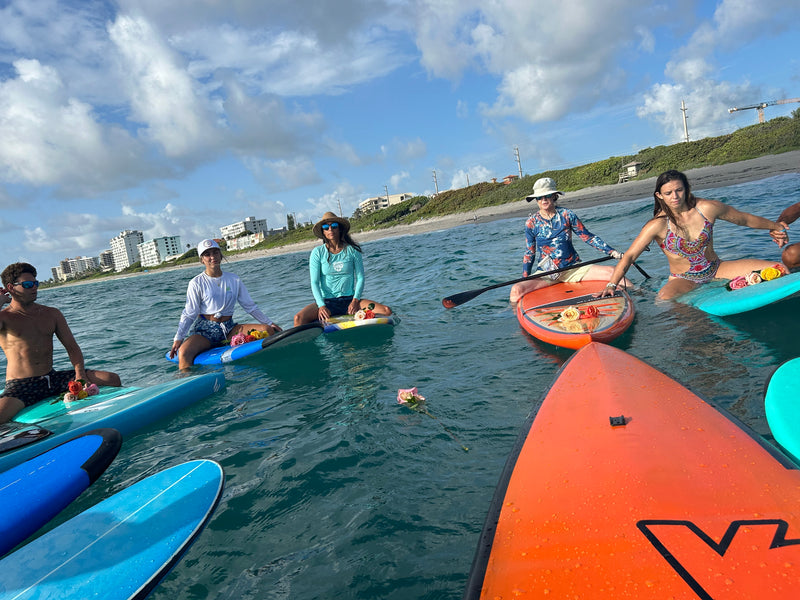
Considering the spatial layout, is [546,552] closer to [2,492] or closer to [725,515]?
[725,515]

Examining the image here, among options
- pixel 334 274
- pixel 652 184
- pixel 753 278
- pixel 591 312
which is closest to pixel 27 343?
pixel 334 274

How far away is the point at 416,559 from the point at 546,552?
81 cm

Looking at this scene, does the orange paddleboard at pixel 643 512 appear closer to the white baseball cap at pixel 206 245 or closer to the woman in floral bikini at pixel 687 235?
the woman in floral bikini at pixel 687 235

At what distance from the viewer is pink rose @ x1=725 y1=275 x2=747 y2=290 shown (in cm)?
524

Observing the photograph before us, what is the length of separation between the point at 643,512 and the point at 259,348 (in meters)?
5.14

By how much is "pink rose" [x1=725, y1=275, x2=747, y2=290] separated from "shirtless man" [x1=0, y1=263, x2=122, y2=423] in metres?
6.97

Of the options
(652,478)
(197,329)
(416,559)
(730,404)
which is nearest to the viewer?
(652,478)

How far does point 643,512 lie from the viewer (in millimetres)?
1853

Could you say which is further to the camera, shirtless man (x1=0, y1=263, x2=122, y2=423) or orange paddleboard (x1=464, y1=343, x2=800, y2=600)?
shirtless man (x1=0, y1=263, x2=122, y2=423)

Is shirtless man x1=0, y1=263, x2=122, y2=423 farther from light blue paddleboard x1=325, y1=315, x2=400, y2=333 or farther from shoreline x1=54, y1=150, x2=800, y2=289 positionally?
shoreline x1=54, y1=150, x2=800, y2=289

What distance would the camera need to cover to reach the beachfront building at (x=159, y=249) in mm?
171163

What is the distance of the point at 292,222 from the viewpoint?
83.4 metres

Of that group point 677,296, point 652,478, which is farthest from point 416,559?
point 677,296

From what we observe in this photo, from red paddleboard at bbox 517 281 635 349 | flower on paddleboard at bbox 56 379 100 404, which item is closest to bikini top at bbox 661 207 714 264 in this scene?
red paddleboard at bbox 517 281 635 349
